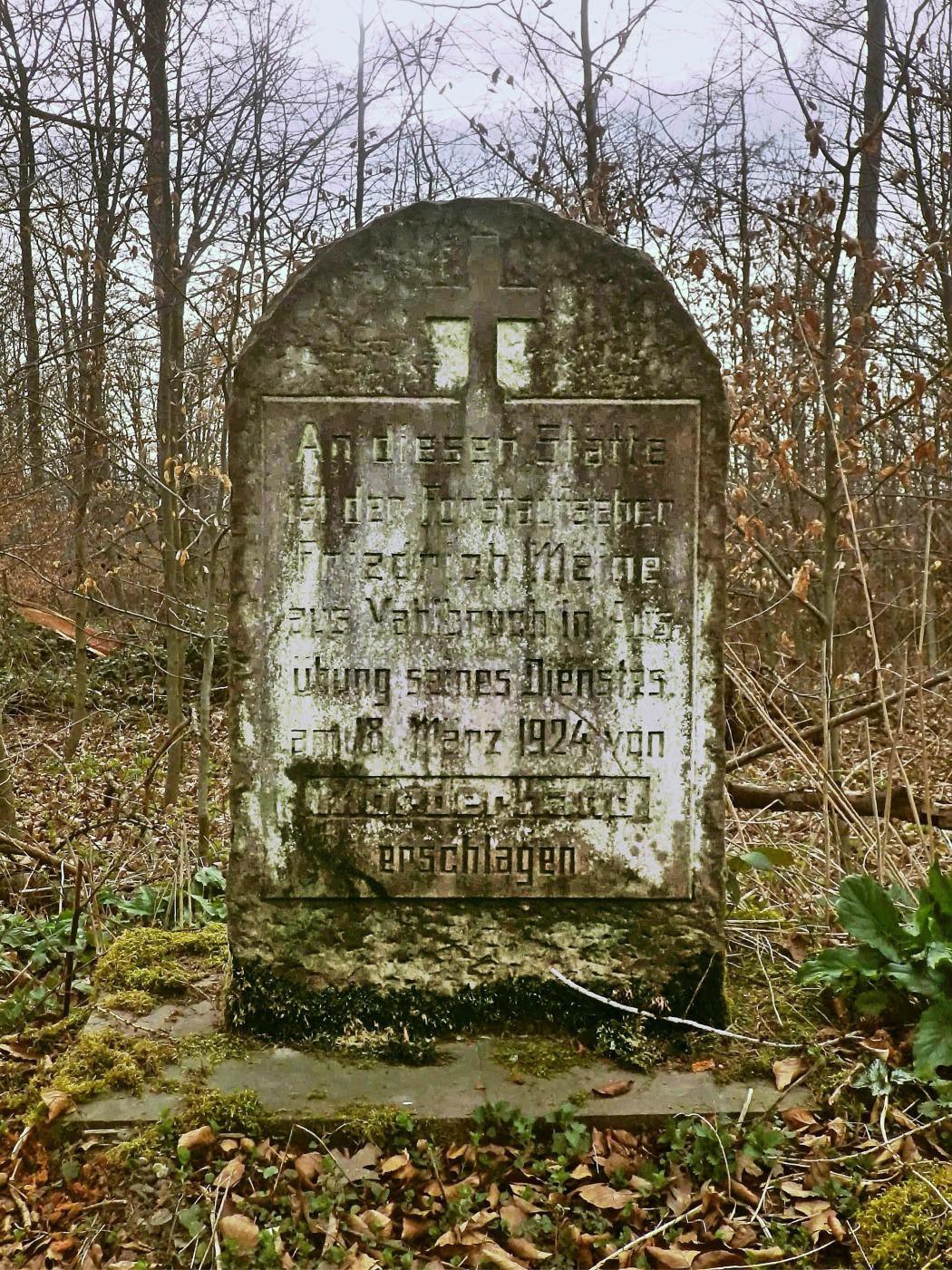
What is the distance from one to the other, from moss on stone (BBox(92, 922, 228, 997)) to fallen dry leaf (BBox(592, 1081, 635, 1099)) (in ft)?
4.41

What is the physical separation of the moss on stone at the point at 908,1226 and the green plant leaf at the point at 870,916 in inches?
25.8

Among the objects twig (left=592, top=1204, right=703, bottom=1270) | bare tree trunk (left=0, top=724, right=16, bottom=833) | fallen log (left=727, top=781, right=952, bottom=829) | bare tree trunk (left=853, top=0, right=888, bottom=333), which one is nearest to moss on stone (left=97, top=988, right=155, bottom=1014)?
twig (left=592, top=1204, right=703, bottom=1270)

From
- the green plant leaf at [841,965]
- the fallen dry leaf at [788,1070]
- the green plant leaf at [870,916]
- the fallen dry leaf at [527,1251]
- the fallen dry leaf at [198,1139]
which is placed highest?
the green plant leaf at [870,916]

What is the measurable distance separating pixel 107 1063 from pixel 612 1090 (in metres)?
1.41

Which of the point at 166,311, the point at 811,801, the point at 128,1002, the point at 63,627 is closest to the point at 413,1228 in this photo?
the point at 128,1002

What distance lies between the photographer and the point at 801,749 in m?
3.96

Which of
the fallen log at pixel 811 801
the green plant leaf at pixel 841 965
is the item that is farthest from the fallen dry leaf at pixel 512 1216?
the fallen log at pixel 811 801

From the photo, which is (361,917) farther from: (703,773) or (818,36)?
(818,36)

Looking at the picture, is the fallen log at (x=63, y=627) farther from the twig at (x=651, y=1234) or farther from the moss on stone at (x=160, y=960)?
the twig at (x=651, y=1234)

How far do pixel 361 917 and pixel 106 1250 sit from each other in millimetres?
1054

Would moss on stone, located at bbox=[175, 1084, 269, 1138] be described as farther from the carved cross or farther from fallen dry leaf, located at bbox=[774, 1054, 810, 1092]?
the carved cross

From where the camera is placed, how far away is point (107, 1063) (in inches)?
109

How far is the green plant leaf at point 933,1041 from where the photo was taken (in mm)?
2605

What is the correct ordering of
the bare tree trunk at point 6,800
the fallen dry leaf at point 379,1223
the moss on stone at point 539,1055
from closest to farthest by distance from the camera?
the fallen dry leaf at point 379,1223 < the moss on stone at point 539,1055 < the bare tree trunk at point 6,800
